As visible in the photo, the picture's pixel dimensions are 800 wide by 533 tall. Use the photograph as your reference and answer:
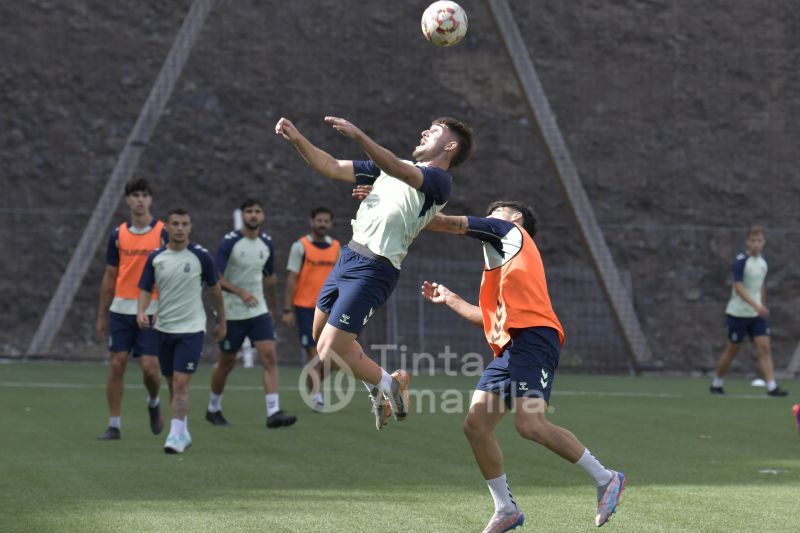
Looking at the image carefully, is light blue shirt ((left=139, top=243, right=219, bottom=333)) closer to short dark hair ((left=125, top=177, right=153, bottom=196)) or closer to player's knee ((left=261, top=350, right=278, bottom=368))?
short dark hair ((left=125, top=177, right=153, bottom=196))

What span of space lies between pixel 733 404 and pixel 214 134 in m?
13.3

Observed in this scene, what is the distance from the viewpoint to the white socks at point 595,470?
→ 655 cm

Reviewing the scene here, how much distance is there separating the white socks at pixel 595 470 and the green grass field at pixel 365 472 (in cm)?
27

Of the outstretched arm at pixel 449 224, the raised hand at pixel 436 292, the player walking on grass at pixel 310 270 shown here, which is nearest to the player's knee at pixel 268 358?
the player walking on grass at pixel 310 270

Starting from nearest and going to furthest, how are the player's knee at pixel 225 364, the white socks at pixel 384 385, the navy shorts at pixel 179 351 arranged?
the white socks at pixel 384 385
the navy shorts at pixel 179 351
the player's knee at pixel 225 364

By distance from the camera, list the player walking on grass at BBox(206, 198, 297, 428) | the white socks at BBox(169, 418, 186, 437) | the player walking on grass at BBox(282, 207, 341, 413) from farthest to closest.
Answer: the player walking on grass at BBox(282, 207, 341, 413)
the player walking on grass at BBox(206, 198, 297, 428)
the white socks at BBox(169, 418, 186, 437)

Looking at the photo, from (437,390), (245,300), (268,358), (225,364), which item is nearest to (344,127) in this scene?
(245,300)

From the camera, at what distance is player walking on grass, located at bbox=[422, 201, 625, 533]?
21.3ft

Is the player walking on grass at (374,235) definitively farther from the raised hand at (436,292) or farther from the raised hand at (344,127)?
the raised hand at (344,127)

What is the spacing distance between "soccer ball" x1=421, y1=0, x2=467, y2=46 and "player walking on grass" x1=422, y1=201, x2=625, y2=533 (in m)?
2.09

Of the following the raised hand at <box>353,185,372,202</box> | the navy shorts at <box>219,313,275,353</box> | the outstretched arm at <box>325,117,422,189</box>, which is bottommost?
the navy shorts at <box>219,313,275,353</box>

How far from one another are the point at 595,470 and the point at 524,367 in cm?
64

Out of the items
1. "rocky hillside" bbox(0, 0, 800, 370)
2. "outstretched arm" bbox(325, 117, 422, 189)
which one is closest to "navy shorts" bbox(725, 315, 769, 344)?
"rocky hillside" bbox(0, 0, 800, 370)

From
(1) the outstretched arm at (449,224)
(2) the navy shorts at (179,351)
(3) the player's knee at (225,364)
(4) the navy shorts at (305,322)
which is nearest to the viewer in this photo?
(1) the outstretched arm at (449,224)
